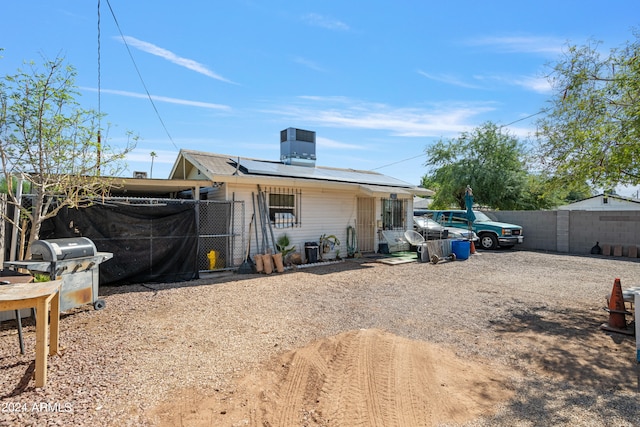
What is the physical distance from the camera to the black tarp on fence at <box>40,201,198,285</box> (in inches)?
270

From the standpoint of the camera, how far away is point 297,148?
13.2 m

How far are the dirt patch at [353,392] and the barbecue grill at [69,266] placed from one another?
3212mm

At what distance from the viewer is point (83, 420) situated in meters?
2.65

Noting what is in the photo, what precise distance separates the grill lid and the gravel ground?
950 mm

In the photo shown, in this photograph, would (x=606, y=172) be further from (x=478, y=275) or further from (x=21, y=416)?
(x=21, y=416)

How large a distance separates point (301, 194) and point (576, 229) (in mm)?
12879

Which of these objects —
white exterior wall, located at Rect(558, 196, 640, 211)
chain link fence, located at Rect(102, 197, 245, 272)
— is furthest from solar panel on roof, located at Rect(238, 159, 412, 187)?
white exterior wall, located at Rect(558, 196, 640, 211)

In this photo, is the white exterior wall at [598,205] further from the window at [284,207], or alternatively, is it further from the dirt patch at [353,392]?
the dirt patch at [353,392]


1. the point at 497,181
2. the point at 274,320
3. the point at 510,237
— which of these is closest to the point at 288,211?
the point at 274,320

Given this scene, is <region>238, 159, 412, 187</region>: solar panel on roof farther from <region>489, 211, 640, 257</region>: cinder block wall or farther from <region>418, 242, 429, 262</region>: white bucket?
<region>489, 211, 640, 257</region>: cinder block wall

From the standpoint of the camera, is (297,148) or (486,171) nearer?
(297,148)

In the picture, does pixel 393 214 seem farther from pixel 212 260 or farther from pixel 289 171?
pixel 212 260

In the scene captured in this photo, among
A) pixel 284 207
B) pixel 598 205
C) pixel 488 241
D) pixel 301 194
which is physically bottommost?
pixel 488 241

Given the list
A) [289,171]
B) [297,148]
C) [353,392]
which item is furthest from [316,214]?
[353,392]
